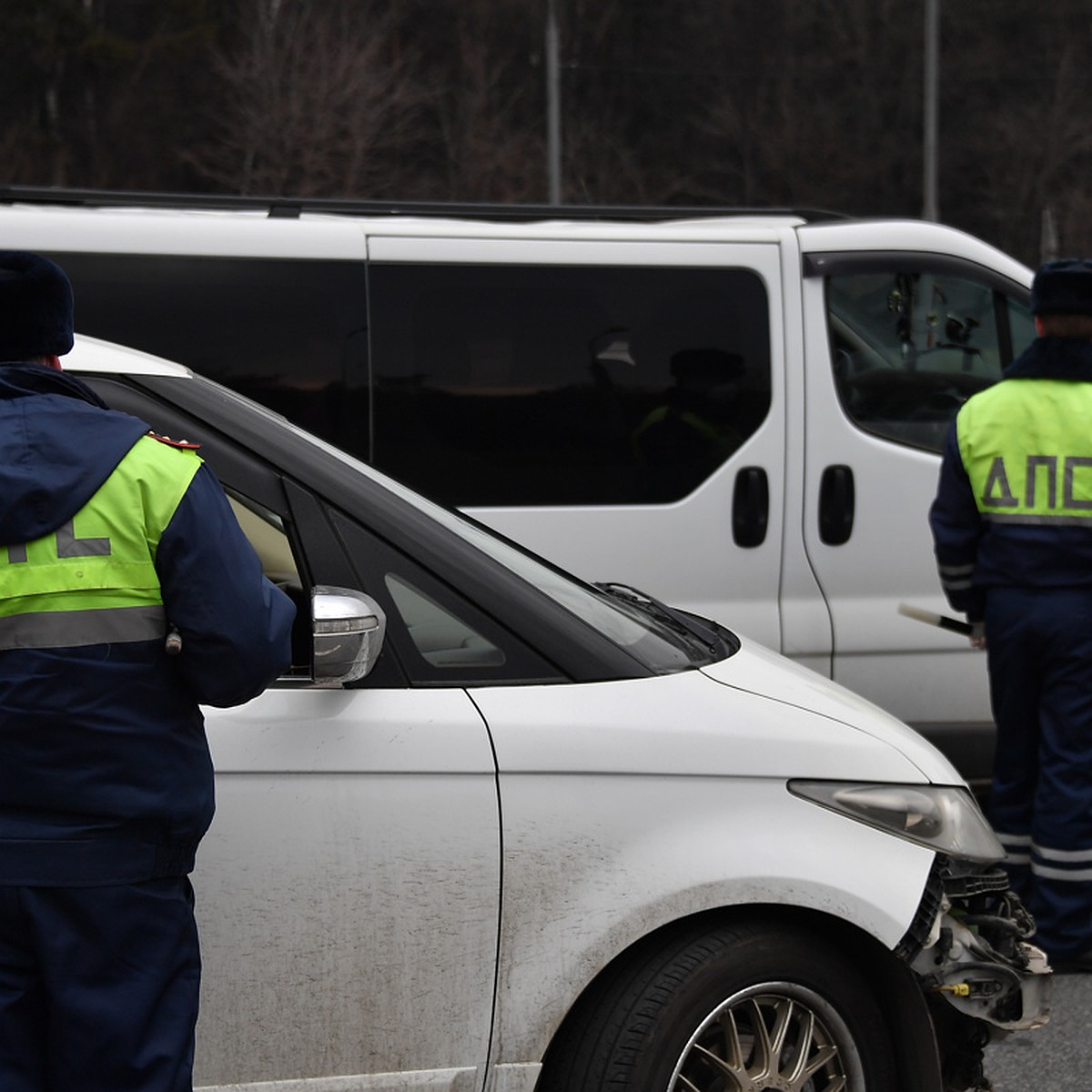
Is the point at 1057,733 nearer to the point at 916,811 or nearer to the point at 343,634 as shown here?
the point at 916,811

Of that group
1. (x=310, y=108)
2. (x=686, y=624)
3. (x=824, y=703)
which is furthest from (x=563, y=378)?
(x=310, y=108)

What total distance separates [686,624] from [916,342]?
289 centimetres

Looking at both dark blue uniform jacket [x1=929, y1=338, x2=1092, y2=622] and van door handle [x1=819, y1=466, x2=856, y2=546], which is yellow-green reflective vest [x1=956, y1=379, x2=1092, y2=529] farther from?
van door handle [x1=819, y1=466, x2=856, y2=546]

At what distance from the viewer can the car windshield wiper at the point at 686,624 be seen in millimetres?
3328

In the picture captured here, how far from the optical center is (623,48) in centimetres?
3794

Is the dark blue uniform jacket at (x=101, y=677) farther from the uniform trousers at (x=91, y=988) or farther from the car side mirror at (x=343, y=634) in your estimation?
the car side mirror at (x=343, y=634)

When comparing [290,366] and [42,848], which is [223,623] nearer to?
[42,848]

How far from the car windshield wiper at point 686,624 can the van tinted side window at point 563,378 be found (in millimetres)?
1950

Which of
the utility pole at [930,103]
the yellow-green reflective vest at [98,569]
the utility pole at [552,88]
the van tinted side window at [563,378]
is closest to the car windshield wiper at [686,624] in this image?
the yellow-green reflective vest at [98,569]

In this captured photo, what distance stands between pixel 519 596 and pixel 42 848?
0.95m

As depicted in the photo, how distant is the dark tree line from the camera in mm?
22828

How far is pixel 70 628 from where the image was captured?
2264 millimetres

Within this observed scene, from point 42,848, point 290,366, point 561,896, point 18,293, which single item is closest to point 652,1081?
point 561,896

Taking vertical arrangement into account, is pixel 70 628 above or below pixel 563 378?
below
